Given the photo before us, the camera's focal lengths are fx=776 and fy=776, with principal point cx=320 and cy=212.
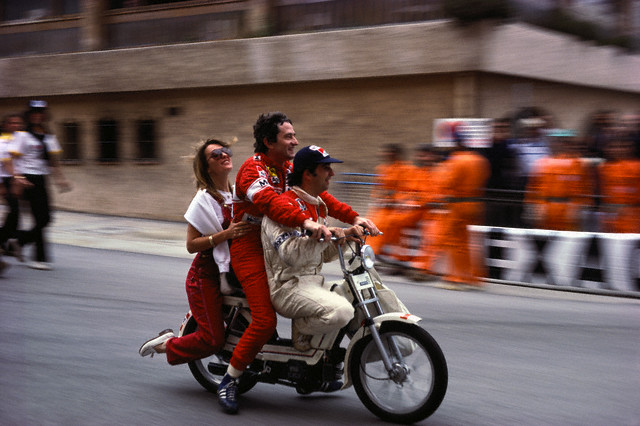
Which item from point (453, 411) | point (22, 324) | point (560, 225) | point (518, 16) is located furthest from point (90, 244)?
point (453, 411)

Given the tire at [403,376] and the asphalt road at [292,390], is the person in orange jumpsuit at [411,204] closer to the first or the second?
the asphalt road at [292,390]

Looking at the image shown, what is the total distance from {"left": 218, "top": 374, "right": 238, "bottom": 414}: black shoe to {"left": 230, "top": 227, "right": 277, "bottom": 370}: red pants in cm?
11

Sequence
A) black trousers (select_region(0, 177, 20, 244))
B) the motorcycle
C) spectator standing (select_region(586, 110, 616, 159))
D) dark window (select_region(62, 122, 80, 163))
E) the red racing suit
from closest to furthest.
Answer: the motorcycle, the red racing suit, black trousers (select_region(0, 177, 20, 244)), spectator standing (select_region(586, 110, 616, 159)), dark window (select_region(62, 122, 80, 163))

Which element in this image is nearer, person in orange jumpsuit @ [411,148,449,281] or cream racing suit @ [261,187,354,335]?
cream racing suit @ [261,187,354,335]

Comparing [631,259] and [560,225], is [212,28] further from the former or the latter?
[631,259]

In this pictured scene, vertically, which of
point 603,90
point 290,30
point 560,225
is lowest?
point 560,225

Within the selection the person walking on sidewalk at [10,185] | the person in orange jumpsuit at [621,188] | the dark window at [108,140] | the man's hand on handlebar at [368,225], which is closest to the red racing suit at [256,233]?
the man's hand on handlebar at [368,225]

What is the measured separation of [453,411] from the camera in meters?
4.64

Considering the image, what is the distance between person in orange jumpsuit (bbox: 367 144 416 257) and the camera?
10.5 meters

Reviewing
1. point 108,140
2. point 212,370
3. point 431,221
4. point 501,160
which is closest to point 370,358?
point 212,370

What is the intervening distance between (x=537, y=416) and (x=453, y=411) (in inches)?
19.2

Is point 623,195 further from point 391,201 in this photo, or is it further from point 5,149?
point 5,149

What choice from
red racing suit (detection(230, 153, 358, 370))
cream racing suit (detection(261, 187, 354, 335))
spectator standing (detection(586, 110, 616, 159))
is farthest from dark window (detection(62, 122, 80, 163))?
cream racing suit (detection(261, 187, 354, 335))

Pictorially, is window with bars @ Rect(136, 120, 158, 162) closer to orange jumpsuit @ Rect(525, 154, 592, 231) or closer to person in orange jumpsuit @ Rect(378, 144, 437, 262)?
person in orange jumpsuit @ Rect(378, 144, 437, 262)
